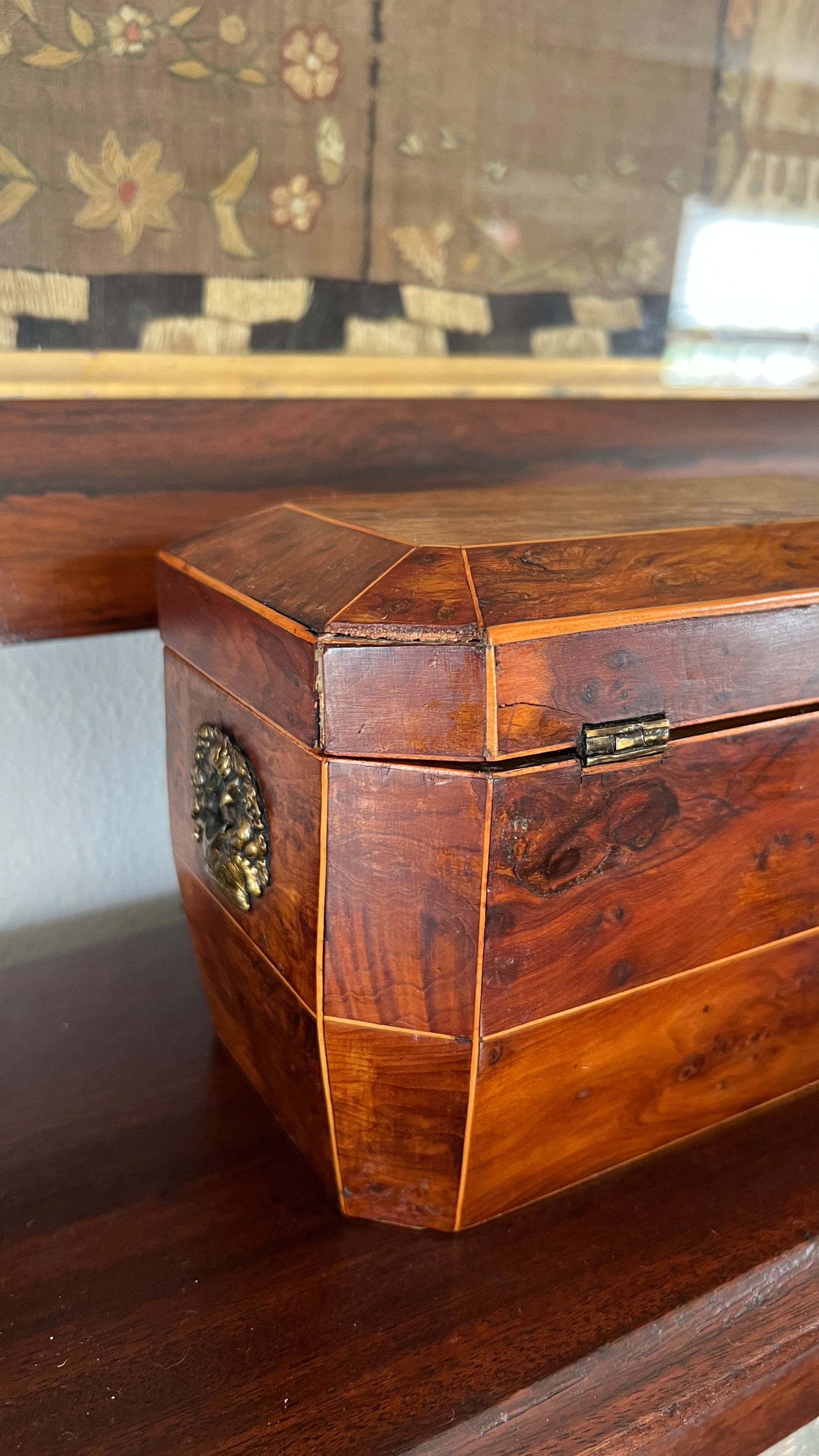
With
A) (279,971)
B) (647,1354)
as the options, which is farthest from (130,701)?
(647,1354)

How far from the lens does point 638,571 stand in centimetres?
60

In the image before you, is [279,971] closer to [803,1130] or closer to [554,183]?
[803,1130]

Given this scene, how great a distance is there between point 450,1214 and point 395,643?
1.28 feet

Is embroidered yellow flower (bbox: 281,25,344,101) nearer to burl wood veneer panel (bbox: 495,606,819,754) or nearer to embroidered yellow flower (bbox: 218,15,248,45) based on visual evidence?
embroidered yellow flower (bbox: 218,15,248,45)

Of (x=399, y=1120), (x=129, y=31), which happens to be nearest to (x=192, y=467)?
(x=129, y=31)

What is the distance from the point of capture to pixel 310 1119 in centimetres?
66

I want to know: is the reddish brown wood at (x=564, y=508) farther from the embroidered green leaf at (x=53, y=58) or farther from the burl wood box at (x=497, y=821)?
the embroidered green leaf at (x=53, y=58)

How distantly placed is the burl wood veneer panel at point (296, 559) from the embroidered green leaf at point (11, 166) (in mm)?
Answer: 294

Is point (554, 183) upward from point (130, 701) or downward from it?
upward

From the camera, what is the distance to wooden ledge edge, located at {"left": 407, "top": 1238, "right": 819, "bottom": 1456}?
544 millimetres

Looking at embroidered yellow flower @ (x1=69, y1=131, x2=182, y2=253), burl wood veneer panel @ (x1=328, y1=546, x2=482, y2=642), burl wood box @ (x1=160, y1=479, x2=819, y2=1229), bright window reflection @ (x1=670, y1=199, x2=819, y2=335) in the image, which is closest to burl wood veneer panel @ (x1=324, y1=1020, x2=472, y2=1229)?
burl wood box @ (x1=160, y1=479, x2=819, y2=1229)

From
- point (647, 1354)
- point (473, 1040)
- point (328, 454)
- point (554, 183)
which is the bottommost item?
point (647, 1354)

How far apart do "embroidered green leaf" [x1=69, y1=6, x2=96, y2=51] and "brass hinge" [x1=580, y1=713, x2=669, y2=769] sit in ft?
2.06

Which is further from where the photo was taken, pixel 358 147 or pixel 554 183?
pixel 554 183
